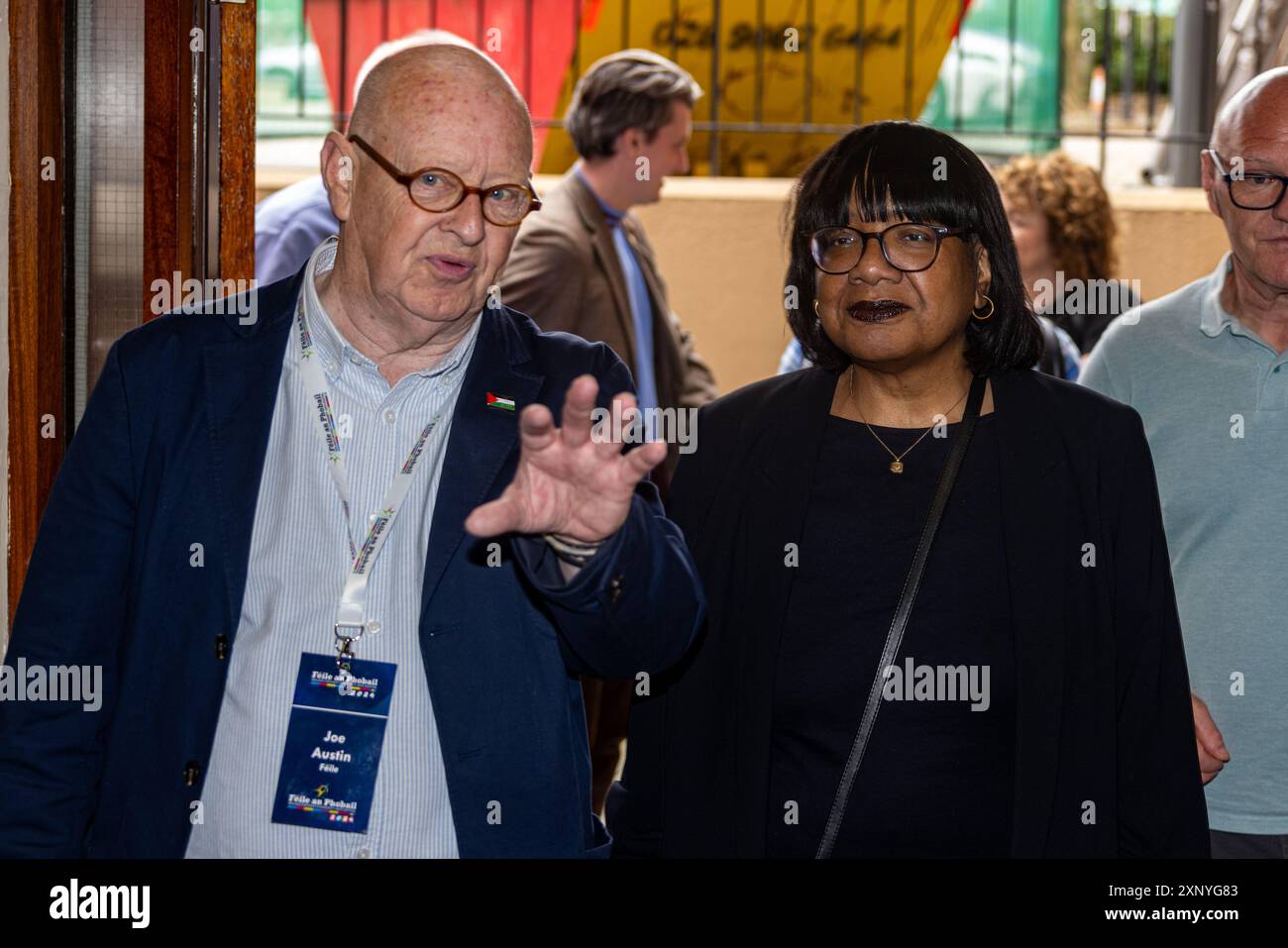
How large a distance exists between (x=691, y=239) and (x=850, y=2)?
1.84 meters

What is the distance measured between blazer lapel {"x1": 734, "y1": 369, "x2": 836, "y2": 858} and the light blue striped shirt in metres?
0.56

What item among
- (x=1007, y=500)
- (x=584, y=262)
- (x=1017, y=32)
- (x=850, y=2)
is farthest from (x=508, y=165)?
(x=1017, y=32)

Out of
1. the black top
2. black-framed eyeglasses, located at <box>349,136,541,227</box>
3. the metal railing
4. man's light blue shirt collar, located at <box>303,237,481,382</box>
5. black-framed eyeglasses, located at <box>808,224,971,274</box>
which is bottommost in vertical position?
the black top

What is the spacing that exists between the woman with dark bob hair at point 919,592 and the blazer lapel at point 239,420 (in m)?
0.77

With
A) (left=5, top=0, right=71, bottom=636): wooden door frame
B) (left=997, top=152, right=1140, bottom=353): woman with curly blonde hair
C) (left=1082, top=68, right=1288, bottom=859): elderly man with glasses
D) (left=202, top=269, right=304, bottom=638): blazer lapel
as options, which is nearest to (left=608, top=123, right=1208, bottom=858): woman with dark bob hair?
(left=1082, top=68, right=1288, bottom=859): elderly man with glasses

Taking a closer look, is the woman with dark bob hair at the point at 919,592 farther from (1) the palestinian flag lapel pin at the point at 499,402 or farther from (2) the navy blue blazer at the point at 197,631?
(1) the palestinian flag lapel pin at the point at 499,402

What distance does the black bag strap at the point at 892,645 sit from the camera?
8.21 ft

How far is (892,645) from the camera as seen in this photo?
2.53 m

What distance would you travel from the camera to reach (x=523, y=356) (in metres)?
2.45

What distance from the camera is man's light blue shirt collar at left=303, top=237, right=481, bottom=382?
238cm

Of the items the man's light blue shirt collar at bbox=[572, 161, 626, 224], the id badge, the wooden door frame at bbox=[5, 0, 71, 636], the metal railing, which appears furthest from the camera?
the metal railing

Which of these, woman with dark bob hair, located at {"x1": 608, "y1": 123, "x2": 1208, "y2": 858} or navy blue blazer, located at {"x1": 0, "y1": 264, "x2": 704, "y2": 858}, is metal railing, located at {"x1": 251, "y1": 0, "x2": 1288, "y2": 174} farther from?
navy blue blazer, located at {"x1": 0, "y1": 264, "x2": 704, "y2": 858}

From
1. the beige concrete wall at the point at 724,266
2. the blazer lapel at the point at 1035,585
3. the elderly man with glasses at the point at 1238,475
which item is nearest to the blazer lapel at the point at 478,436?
the blazer lapel at the point at 1035,585
